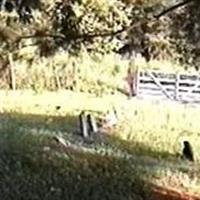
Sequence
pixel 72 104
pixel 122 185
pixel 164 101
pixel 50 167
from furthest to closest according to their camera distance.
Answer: pixel 164 101 → pixel 72 104 → pixel 50 167 → pixel 122 185

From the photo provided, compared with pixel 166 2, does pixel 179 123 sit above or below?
below

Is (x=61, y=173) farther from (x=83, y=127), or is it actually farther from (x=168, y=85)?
(x=168, y=85)

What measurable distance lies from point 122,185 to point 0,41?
2258mm

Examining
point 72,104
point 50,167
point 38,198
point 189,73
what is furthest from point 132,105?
point 38,198

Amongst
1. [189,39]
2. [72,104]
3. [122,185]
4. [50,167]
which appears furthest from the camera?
[72,104]

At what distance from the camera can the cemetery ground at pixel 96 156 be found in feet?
30.9

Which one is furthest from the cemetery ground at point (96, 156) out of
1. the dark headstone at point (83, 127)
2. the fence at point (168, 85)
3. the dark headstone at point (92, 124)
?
the fence at point (168, 85)

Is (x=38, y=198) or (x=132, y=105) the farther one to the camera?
(x=132, y=105)

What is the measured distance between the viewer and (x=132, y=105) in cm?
2005

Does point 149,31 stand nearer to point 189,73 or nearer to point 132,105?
point 132,105

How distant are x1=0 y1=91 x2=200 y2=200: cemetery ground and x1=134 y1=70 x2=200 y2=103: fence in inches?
171

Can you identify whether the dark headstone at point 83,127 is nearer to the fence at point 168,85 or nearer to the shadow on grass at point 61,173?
the shadow on grass at point 61,173

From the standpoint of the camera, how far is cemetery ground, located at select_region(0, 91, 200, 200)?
943 cm

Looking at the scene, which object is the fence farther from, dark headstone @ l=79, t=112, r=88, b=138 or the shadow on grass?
the shadow on grass
